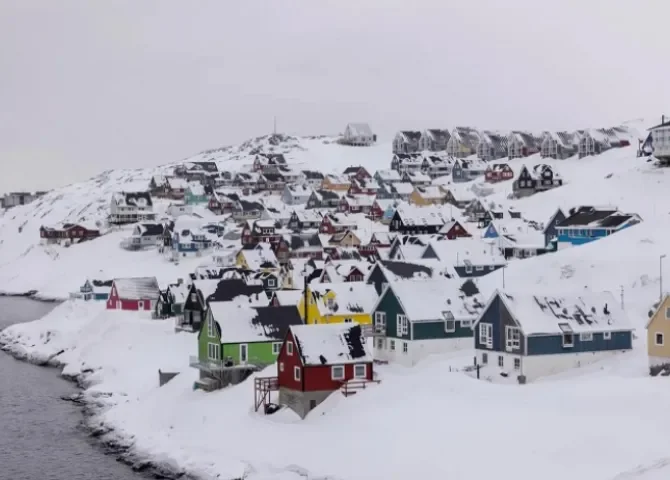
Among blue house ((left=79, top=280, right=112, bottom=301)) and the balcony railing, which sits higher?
blue house ((left=79, top=280, right=112, bottom=301))

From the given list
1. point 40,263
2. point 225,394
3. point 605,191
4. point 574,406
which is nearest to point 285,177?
point 40,263

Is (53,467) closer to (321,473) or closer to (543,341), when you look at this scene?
(321,473)

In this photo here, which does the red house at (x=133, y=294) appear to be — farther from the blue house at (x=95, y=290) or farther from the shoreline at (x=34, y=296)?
the shoreline at (x=34, y=296)

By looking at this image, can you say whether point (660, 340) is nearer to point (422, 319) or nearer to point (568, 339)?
point (568, 339)

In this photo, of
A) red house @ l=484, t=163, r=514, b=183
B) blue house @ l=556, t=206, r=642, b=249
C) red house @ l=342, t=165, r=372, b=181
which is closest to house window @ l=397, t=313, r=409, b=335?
blue house @ l=556, t=206, r=642, b=249

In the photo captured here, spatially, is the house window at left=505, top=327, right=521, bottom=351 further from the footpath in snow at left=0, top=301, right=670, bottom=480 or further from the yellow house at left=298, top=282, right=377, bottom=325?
the yellow house at left=298, top=282, right=377, bottom=325

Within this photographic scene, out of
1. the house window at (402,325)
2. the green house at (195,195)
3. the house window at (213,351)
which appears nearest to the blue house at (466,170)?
the green house at (195,195)

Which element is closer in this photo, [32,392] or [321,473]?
[321,473]
